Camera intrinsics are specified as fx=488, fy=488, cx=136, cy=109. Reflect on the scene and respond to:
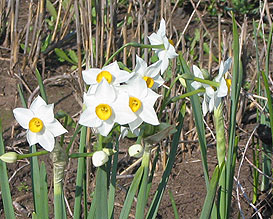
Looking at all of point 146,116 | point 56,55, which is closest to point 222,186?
point 146,116

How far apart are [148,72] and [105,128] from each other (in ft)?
0.54

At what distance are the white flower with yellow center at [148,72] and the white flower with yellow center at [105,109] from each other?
9 cm

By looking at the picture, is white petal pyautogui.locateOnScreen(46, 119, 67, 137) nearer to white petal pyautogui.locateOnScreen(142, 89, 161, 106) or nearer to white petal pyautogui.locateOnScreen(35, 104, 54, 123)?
white petal pyautogui.locateOnScreen(35, 104, 54, 123)

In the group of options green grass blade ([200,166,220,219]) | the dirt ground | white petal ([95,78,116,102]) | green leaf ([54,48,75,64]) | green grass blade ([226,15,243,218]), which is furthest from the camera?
green leaf ([54,48,75,64])

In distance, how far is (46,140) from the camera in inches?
38.0

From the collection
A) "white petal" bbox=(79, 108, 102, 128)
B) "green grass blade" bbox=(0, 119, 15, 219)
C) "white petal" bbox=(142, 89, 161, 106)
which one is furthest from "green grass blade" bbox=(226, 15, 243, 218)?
"green grass blade" bbox=(0, 119, 15, 219)

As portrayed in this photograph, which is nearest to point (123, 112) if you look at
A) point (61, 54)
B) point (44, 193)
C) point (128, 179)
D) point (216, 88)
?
point (216, 88)

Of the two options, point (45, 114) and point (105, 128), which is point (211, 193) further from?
point (45, 114)

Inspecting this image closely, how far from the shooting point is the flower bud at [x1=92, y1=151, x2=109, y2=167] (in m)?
0.94

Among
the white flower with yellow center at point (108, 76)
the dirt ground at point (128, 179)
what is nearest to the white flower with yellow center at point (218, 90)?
the white flower with yellow center at point (108, 76)

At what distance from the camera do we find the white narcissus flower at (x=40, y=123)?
Answer: 0.97 metres

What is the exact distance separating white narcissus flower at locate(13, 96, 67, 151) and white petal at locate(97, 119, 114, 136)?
8 centimetres

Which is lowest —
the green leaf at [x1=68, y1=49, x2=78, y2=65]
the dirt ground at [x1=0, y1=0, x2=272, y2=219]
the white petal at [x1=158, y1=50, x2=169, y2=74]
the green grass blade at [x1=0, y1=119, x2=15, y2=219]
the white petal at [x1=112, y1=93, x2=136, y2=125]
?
the dirt ground at [x1=0, y1=0, x2=272, y2=219]

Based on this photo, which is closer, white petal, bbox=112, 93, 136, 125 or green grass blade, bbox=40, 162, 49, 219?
white petal, bbox=112, 93, 136, 125
